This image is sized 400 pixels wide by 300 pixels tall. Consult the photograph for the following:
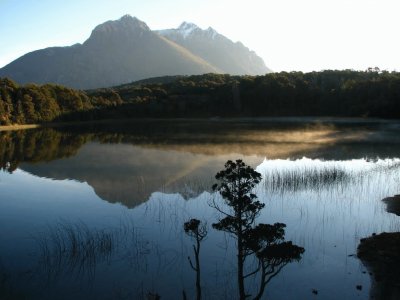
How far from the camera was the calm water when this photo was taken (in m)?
12.4

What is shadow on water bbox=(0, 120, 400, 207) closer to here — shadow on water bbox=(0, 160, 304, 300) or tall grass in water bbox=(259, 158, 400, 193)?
tall grass in water bbox=(259, 158, 400, 193)

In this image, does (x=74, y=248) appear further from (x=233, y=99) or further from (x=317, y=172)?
(x=233, y=99)

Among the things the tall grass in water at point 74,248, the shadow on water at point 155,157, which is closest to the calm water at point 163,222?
the tall grass in water at point 74,248

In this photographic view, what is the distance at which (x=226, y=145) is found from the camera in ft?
166

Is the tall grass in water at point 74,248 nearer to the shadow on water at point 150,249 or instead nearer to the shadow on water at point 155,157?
the shadow on water at point 150,249

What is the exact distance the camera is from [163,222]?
18.8 metres

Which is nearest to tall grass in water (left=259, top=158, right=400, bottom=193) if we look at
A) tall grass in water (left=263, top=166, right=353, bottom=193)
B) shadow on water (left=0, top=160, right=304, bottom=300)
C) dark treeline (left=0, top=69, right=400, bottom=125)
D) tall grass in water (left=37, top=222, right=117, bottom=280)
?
tall grass in water (left=263, top=166, right=353, bottom=193)

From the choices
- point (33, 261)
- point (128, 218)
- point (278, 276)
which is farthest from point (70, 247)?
point (278, 276)

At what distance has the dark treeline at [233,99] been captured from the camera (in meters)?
103

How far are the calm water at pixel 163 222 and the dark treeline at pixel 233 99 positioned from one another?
225 ft

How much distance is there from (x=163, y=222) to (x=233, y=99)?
112700 millimetres

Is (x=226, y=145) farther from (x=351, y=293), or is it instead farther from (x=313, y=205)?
(x=351, y=293)

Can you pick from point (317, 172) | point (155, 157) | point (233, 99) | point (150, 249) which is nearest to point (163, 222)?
point (150, 249)

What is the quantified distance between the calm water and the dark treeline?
2704 inches
